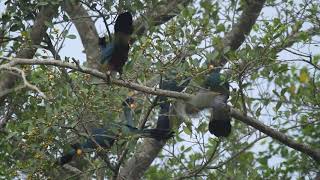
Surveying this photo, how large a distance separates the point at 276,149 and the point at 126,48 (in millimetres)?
3323

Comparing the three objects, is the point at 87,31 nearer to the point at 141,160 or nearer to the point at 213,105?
the point at 141,160

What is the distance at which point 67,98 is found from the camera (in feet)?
15.8

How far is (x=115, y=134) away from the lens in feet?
16.7

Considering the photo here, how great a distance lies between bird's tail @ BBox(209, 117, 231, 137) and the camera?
5.20m

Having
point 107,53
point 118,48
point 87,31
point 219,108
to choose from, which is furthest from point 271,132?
point 87,31

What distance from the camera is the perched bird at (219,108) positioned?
16.1ft

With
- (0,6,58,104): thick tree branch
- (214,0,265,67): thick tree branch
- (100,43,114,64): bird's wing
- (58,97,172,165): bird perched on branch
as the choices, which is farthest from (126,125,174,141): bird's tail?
(214,0,265,67): thick tree branch

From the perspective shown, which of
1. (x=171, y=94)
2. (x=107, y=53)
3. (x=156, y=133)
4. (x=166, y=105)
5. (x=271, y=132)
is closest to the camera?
(x=171, y=94)

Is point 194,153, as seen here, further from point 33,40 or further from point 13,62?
point 13,62

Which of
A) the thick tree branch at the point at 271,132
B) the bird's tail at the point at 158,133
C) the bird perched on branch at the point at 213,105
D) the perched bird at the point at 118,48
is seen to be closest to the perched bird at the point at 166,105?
the bird's tail at the point at 158,133

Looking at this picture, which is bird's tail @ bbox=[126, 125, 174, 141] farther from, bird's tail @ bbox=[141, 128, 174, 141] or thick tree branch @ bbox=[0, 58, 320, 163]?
thick tree branch @ bbox=[0, 58, 320, 163]

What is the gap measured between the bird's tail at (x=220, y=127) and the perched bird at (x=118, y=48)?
2.82ft

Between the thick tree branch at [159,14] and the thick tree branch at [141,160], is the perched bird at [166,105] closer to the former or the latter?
the thick tree branch at [141,160]

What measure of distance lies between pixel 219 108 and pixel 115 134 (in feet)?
2.80
